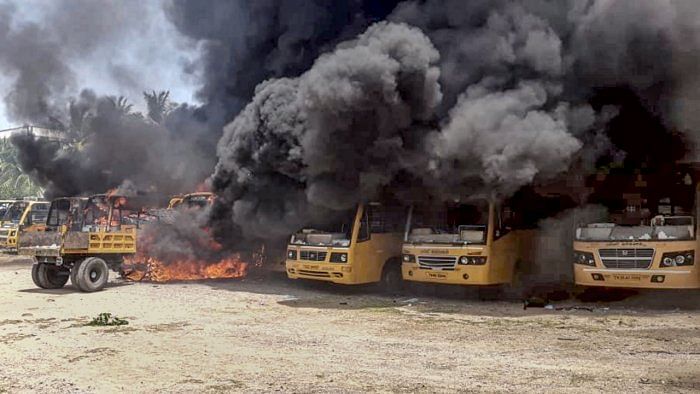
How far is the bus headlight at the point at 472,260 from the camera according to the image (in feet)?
40.7

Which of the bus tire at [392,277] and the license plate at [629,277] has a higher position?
the license plate at [629,277]

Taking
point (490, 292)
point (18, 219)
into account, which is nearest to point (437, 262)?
point (490, 292)

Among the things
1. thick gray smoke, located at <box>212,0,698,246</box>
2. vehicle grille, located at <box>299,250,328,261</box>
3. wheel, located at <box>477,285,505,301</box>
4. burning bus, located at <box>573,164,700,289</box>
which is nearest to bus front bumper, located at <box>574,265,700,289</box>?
burning bus, located at <box>573,164,700,289</box>

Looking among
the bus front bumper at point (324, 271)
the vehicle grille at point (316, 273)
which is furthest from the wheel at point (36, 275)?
the vehicle grille at point (316, 273)

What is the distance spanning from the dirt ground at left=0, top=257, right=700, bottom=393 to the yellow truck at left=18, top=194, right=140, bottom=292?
1.05 metres

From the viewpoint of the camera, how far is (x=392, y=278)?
47.4ft

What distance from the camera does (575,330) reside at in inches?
379

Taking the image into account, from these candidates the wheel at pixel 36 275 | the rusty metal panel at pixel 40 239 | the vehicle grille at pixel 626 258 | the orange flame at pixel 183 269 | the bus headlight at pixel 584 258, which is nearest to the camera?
the vehicle grille at pixel 626 258

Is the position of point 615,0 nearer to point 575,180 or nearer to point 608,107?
point 608,107

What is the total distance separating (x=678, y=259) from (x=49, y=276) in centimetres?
1340

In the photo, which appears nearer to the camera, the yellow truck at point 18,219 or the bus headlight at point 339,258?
the bus headlight at point 339,258

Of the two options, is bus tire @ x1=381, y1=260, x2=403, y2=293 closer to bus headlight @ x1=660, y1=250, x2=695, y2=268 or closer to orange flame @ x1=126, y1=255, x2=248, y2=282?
orange flame @ x1=126, y1=255, x2=248, y2=282

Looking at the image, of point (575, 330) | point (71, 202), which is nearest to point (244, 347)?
point (575, 330)

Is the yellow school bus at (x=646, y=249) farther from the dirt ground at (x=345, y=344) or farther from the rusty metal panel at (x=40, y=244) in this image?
the rusty metal panel at (x=40, y=244)
